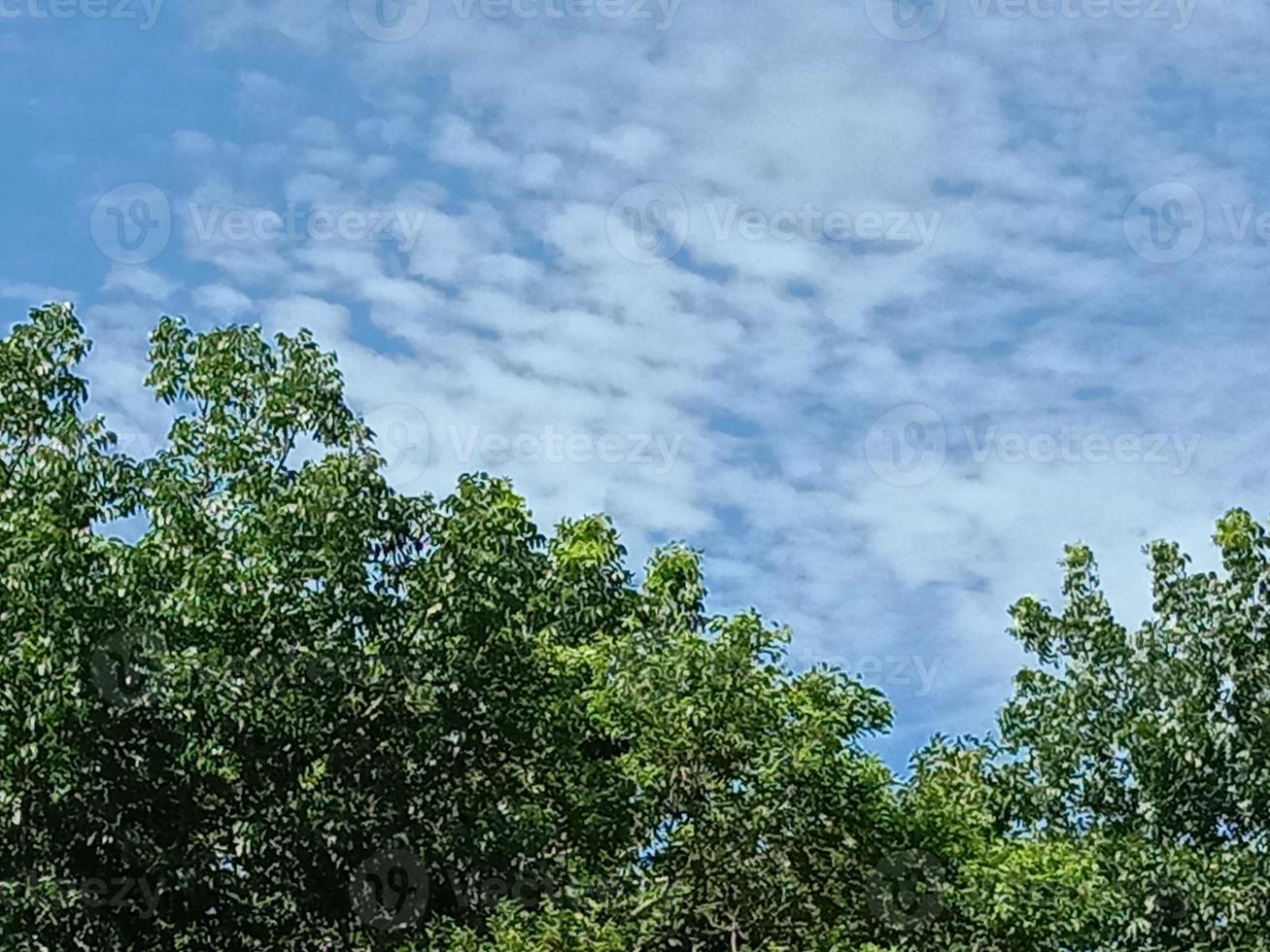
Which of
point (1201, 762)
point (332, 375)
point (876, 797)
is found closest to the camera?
point (876, 797)

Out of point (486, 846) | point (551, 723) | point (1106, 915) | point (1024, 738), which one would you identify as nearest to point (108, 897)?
point (486, 846)

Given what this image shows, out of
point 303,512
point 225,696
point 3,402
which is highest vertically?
point 3,402

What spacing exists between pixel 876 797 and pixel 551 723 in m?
3.03

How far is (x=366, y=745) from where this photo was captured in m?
14.8

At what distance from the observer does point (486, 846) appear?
14648 millimetres

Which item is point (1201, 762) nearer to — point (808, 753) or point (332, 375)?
point (808, 753)

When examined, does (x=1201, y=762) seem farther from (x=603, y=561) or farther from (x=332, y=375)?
(x=332, y=375)

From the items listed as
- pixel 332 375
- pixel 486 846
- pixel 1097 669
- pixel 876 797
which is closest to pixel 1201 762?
pixel 1097 669

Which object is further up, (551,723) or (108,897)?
(551,723)

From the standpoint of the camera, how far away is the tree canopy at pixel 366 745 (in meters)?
13.4

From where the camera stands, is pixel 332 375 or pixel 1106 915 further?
pixel 1106 915

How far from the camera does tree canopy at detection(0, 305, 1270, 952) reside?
13398 mm

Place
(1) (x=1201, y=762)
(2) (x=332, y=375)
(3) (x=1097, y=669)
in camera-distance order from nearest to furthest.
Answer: (2) (x=332, y=375), (1) (x=1201, y=762), (3) (x=1097, y=669)

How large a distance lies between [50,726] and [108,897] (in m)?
2.04
